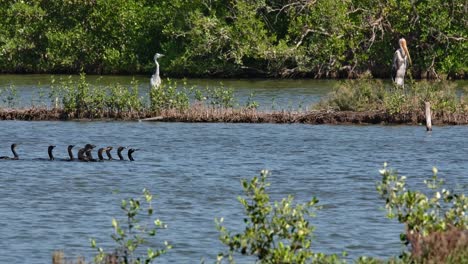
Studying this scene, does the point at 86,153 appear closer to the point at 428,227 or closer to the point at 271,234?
the point at 271,234

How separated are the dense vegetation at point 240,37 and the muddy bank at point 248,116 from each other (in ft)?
65.2

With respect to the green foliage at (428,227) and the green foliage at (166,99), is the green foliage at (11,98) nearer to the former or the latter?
the green foliage at (166,99)

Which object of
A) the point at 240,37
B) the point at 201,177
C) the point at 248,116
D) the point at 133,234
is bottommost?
the point at 201,177

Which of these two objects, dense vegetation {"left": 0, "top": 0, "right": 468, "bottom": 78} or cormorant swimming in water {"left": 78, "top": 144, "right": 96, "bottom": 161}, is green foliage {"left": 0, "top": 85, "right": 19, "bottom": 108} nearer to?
cormorant swimming in water {"left": 78, "top": 144, "right": 96, "bottom": 161}

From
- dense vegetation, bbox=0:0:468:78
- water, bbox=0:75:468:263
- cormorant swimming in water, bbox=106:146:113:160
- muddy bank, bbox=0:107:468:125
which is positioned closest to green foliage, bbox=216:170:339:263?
water, bbox=0:75:468:263

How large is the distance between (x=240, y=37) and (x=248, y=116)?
2150 cm

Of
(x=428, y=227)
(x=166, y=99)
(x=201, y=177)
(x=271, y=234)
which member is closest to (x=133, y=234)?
(x=271, y=234)

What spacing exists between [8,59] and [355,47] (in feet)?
54.4

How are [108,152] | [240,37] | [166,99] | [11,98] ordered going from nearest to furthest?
[108,152]
[166,99]
[11,98]
[240,37]

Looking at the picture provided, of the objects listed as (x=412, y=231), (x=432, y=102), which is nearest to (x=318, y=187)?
(x=432, y=102)

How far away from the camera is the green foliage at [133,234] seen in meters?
15.2

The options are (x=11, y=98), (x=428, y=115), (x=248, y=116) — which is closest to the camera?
(x=428, y=115)

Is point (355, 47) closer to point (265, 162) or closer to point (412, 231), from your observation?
point (265, 162)

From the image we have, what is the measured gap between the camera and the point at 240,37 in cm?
5916
